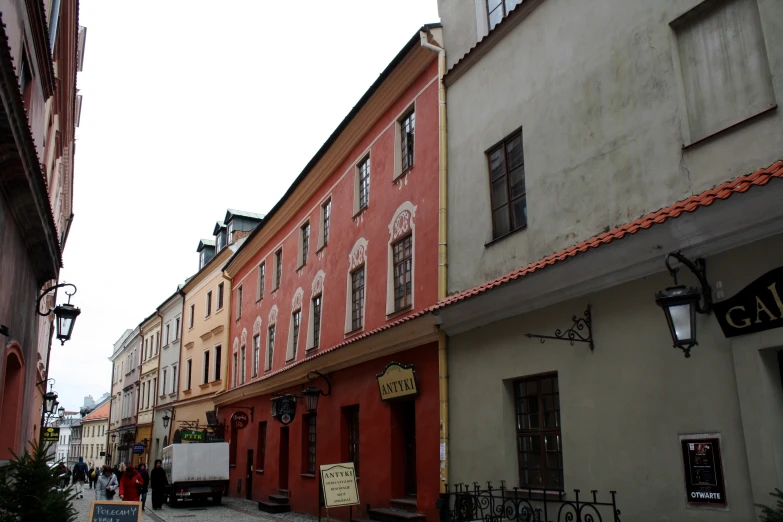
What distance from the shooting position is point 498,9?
41.0 ft

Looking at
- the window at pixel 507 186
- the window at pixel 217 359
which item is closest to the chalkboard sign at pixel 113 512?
the window at pixel 507 186

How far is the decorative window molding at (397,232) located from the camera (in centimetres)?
1420

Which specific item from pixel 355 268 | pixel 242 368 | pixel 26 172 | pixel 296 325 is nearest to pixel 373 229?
pixel 355 268

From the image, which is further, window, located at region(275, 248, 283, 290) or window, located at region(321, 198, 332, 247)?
window, located at region(275, 248, 283, 290)

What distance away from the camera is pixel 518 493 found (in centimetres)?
970

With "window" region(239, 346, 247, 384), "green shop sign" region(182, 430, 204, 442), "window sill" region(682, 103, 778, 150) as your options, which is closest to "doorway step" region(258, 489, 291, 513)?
"green shop sign" region(182, 430, 204, 442)

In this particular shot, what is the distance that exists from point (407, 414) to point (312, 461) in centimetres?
587

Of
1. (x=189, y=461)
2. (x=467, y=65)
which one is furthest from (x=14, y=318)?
(x=189, y=461)

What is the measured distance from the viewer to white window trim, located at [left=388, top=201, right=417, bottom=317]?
45.9ft

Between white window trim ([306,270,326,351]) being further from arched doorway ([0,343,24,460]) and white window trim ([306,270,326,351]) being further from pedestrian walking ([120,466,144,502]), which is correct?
arched doorway ([0,343,24,460])

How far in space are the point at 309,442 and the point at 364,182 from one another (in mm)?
7464

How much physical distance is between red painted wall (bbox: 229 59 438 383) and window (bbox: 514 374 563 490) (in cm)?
329

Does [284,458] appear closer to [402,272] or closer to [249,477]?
[249,477]

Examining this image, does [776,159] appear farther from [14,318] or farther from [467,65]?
[14,318]
